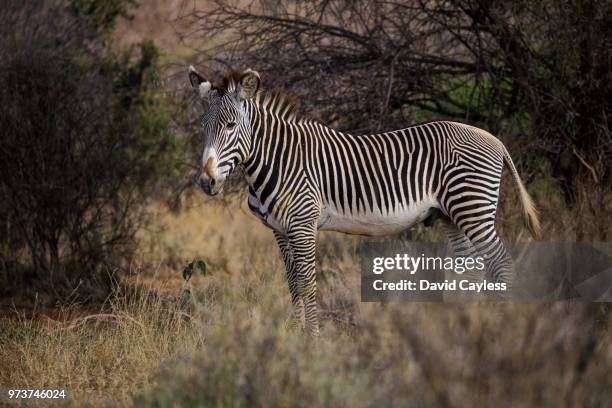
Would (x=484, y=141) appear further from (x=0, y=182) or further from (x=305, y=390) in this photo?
(x=0, y=182)

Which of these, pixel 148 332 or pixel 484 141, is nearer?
pixel 148 332

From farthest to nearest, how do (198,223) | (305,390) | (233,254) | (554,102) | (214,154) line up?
(198,223), (233,254), (554,102), (214,154), (305,390)

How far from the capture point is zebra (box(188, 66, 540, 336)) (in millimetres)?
7168

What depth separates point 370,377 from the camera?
4648 mm

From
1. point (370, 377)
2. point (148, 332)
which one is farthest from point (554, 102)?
point (370, 377)

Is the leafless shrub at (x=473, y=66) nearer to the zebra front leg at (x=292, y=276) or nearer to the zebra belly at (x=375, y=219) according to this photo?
the zebra belly at (x=375, y=219)

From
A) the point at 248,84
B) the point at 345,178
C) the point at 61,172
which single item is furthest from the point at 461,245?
the point at 61,172

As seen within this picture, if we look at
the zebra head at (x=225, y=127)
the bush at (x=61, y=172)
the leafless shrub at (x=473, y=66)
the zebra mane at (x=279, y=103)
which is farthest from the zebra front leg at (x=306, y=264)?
the bush at (x=61, y=172)

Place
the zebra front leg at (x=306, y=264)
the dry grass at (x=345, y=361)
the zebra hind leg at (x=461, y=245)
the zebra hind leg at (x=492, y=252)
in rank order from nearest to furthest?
the dry grass at (x=345, y=361), the zebra front leg at (x=306, y=264), the zebra hind leg at (x=492, y=252), the zebra hind leg at (x=461, y=245)

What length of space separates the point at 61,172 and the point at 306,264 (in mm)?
4379

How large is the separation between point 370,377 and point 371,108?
604 centimetres

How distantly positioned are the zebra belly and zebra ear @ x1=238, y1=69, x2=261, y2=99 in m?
1.14

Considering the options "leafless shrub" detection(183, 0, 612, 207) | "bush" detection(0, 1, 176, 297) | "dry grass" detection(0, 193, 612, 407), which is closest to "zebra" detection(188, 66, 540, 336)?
"dry grass" detection(0, 193, 612, 407)

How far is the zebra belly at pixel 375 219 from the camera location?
7531 millimetres
